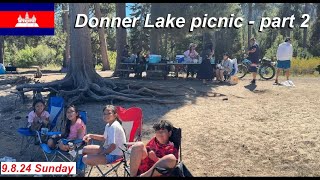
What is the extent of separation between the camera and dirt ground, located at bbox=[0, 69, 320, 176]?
19.3 ft

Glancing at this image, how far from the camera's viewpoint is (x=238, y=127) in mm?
7750

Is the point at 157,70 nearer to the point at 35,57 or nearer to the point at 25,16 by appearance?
the point at 25,16

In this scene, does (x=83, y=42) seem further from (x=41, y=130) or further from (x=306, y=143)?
(x=306, y=143)

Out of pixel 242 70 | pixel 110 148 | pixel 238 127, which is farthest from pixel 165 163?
pixel 242 70

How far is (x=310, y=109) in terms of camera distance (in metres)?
9.01

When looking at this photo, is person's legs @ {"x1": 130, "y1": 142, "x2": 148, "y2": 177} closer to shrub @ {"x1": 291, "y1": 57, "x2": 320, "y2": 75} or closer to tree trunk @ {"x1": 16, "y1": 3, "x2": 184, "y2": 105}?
tree trunk @ {"x1": 16, "y1": 3, "x2": 184, "y2": 105}

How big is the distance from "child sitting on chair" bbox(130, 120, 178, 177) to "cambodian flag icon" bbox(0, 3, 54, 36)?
14.9 meters

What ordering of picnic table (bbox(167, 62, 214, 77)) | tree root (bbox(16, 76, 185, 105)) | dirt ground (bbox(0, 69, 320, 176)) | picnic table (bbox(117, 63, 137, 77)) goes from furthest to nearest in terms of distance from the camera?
picnic table (bbox(117, 63, 137, 77)) < picnic table (bbox(167, 62, 214, 77)) < tree root (bbox(16, 76, 185, 105)) < dirt ground (bbox(0, 69, 320, 176))

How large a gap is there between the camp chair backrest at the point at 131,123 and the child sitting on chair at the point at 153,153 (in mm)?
1116

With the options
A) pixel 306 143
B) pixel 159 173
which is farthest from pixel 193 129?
pixel 159 173

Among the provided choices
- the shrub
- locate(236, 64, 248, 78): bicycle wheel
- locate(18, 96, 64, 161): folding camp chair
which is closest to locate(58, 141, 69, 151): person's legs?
locate(18, 96, 64, 161): folding camp chair

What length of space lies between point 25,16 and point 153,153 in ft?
51.8

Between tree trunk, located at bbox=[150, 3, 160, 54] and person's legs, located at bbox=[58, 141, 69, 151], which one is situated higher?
tree trunk, located at bbox=[150, 3, 160, 54]

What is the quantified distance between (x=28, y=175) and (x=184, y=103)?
5062 mm
